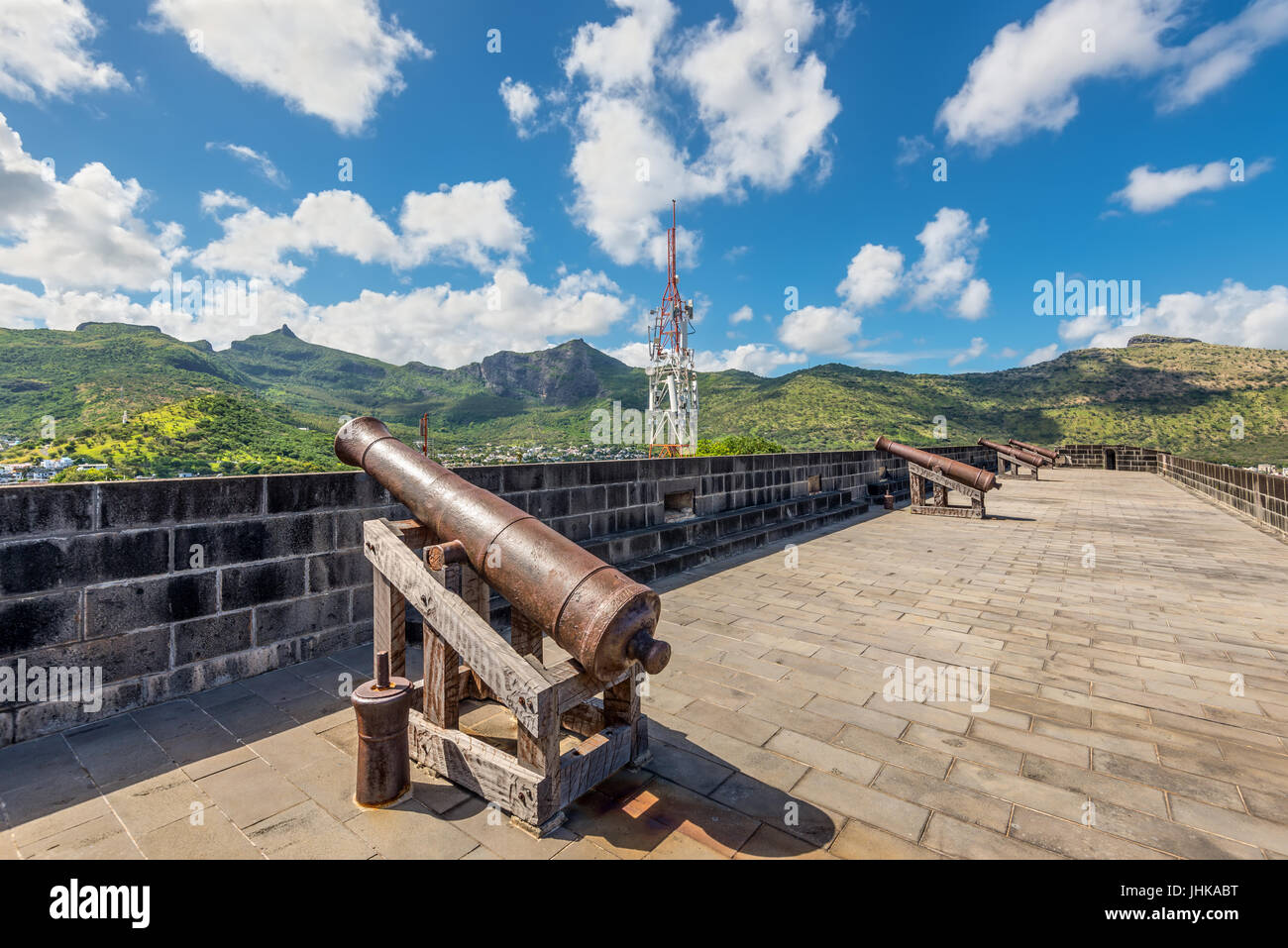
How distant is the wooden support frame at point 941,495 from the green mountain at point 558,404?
18.5m

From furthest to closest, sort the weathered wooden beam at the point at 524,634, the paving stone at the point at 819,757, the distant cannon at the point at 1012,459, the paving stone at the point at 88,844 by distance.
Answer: the distant cannon at the point at 1012,459
the weathered wooden beam at the point at 524,634
the paving stone at the point at 819,757
the paving stone at the point at 88,844

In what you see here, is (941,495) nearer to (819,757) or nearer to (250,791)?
(819,757)

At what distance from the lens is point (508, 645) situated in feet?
7.64

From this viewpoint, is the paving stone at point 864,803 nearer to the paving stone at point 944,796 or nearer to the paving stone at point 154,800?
the paving stone at point 944,796

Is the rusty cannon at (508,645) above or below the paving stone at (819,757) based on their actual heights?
above

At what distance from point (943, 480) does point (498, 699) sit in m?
12.0

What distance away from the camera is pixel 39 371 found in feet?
167

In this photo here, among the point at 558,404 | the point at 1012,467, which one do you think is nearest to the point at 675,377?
→ the point at 1012,467

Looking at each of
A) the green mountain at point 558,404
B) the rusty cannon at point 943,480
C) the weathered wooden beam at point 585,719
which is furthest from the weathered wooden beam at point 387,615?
the green mountain at point 558,404

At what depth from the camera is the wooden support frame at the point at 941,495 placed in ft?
38.0

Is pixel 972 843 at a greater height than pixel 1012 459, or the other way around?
pixel 1012 459

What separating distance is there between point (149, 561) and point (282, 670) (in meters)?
1.08

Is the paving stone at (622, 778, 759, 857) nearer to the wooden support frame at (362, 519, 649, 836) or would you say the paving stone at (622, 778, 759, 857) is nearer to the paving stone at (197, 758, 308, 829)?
the wooden support frame at (362, 519, 649, 836)
